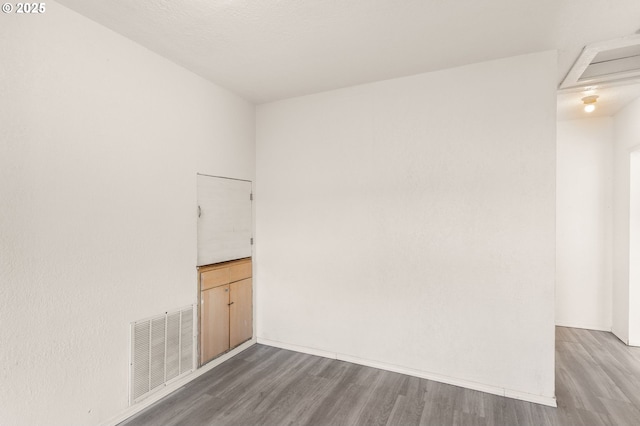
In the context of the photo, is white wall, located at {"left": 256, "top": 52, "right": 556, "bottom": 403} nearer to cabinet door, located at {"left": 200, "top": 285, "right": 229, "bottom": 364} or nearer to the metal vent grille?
cabinet door, located at {"left": 200, "top": 285, "right": 229, "bottom": 364}

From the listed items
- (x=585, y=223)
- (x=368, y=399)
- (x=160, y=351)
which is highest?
(x=585, y=223)

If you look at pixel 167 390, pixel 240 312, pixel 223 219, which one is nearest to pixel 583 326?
pixel 240 312

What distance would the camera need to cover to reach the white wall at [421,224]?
2604mm

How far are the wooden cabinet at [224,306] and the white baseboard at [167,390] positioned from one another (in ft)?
0.24

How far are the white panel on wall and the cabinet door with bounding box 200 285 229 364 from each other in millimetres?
341

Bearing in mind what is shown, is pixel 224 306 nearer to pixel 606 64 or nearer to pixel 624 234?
pixel 606 64

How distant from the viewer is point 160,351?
261cm

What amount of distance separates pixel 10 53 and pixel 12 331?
160 centimetres

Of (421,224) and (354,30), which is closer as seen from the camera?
(354,30)

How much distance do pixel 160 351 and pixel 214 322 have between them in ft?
1.99

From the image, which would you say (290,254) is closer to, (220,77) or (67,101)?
(220,77)

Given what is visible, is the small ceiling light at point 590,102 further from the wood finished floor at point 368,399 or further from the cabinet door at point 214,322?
the cabinet door at point 214,322

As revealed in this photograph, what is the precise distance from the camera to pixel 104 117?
7.42 ft

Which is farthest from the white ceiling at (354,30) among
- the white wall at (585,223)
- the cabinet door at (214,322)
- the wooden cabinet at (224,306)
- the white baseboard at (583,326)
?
the white baseboard at (583,326)
